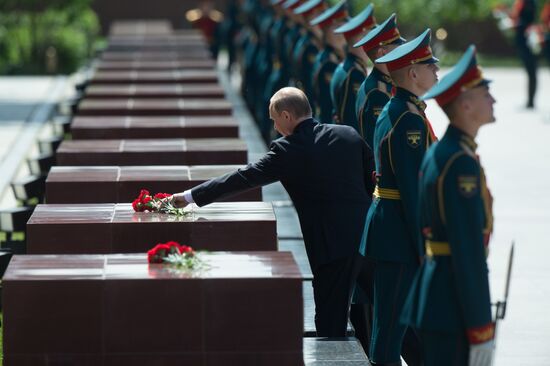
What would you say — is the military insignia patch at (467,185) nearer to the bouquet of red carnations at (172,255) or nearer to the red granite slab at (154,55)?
the bouquet of red carnations at (172,255)

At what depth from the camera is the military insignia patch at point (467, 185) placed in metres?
4.78

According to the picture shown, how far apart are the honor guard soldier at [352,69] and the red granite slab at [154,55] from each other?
937cm

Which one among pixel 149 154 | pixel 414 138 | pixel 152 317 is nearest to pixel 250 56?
pixel 149 154

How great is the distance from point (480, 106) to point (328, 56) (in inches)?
214

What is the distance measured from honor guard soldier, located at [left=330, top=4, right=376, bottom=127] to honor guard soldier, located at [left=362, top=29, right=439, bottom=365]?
2.38 meters

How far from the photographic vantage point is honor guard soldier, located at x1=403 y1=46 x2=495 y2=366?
4.78 m

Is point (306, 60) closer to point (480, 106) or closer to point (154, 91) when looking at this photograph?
point (154, 91)

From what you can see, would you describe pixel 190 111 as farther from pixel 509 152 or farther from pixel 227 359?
pixel 227 359

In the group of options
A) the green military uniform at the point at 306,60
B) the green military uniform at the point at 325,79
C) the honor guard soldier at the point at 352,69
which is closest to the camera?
the honor guard soldier at the point at 352,69

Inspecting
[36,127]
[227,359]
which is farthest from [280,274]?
[36,127]

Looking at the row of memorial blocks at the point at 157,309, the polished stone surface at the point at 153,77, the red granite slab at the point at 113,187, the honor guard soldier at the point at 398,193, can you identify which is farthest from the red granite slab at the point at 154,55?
the row of memorial blocks at the point at 157,309

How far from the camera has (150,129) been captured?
A: 34.1ft

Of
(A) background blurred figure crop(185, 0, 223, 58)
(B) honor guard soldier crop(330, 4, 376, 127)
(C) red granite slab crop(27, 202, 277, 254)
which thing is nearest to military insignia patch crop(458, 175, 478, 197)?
(C) red granite slab crop(27, 202, 277, 254)

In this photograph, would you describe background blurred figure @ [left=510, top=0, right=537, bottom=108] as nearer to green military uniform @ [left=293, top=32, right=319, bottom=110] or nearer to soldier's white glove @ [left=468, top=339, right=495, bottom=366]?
green military uniform @ [left=293, top=32, right=319, bottom=110]
